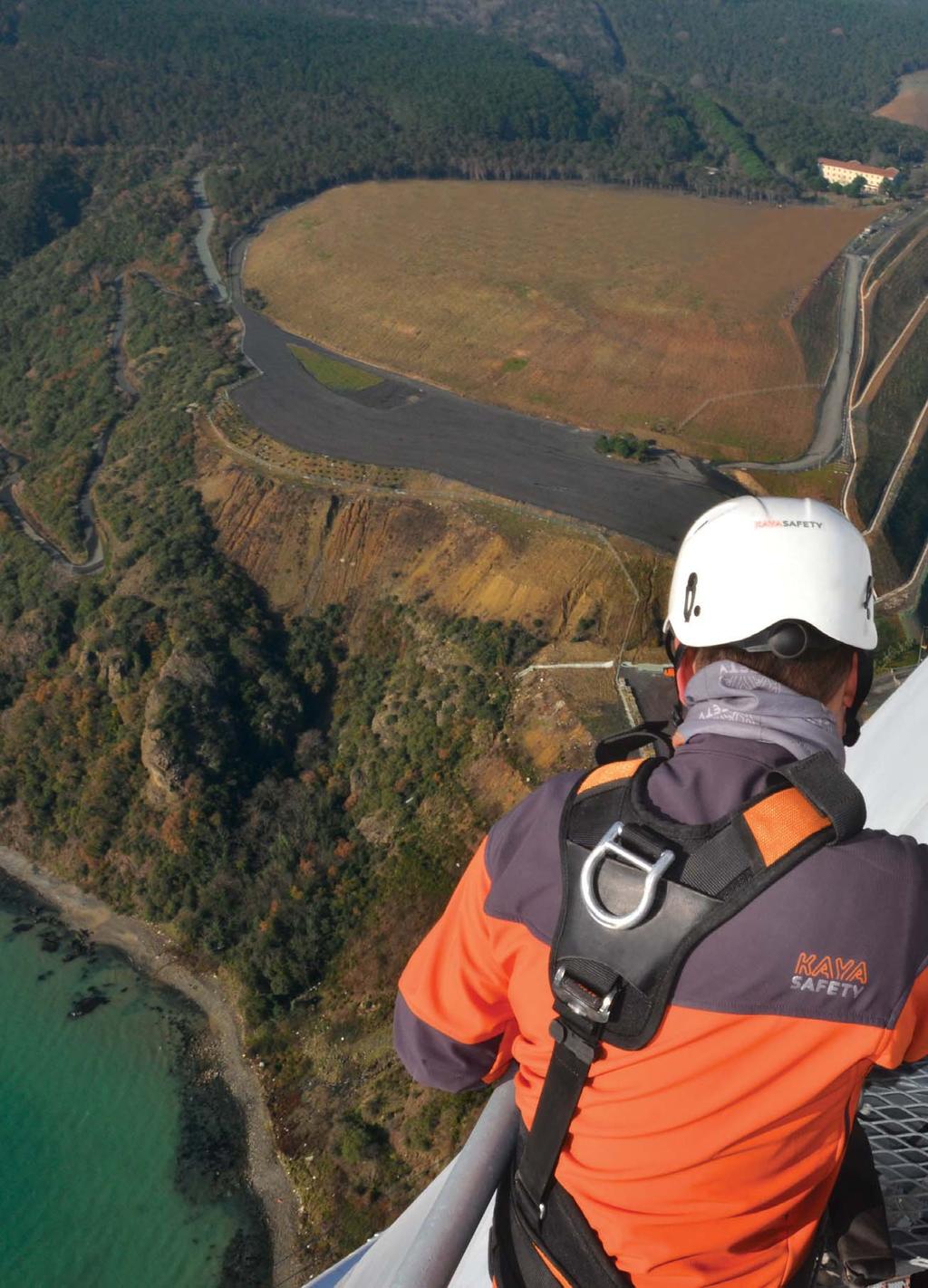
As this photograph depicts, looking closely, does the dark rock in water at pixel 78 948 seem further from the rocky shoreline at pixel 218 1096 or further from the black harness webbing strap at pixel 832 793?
the black harness webbing strap at pixel 832 793

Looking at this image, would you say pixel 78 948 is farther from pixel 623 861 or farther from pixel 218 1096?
pixel 623 861

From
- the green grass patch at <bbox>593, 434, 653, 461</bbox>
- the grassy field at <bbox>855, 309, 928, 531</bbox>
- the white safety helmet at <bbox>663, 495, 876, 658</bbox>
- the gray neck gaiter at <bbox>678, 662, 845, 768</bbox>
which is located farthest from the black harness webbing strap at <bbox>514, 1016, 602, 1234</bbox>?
the grassy field at <bbox>855, 309, 928, 531</bbox>

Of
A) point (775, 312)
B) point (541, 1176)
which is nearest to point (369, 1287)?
point (541, 1176)

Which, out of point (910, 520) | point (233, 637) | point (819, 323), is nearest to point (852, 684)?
point (233, 637)

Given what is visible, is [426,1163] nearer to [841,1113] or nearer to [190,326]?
[841,1113]

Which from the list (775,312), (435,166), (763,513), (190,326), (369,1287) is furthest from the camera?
(435,166)
